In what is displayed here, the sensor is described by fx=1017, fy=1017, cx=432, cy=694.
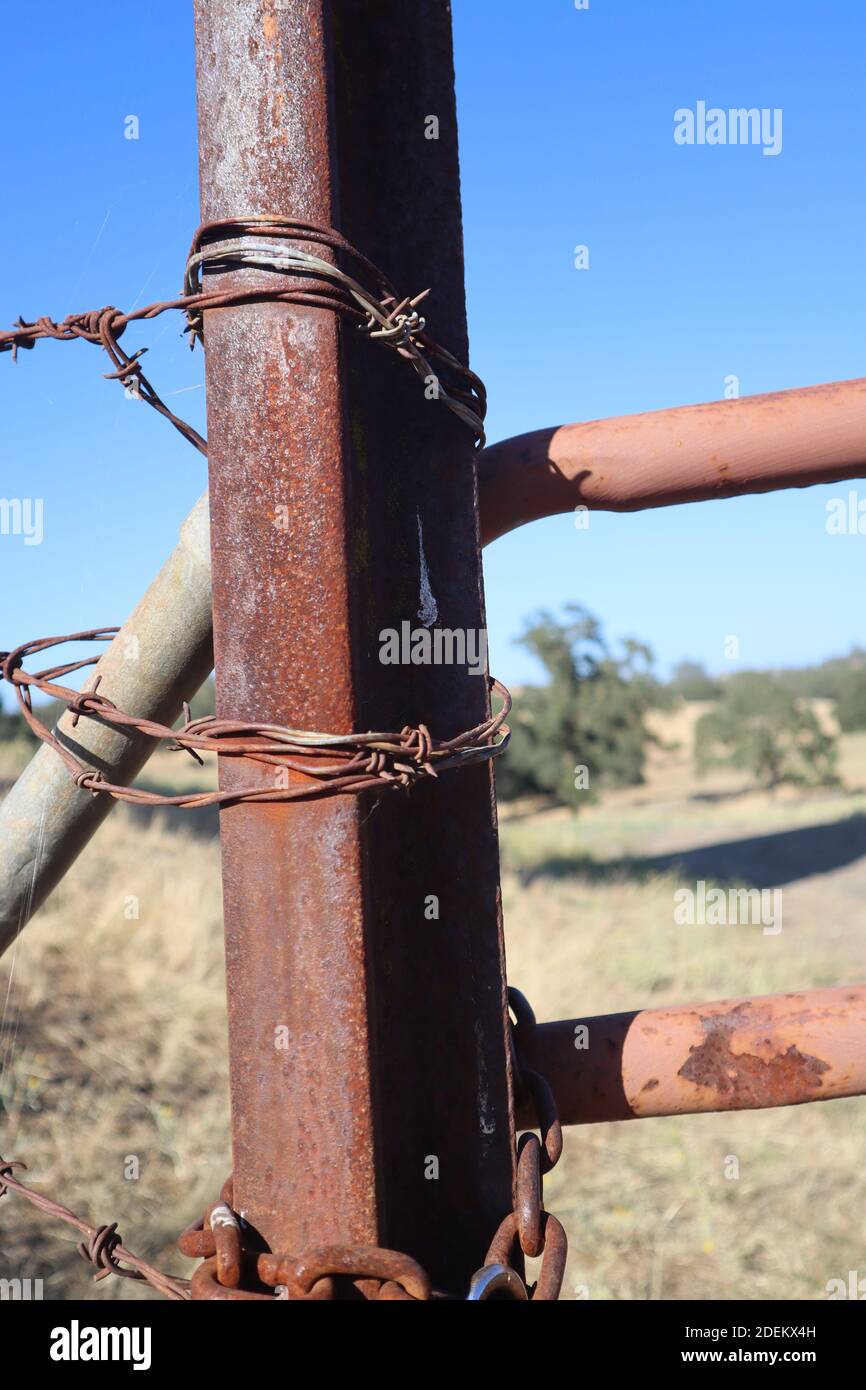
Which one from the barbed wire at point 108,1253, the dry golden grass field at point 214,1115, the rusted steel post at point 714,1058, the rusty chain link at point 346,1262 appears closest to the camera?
the rusty chain link at point 346,1262

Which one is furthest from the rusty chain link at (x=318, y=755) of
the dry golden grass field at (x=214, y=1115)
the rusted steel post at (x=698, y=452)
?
the dry golden grass field at (x=214, y=1115)

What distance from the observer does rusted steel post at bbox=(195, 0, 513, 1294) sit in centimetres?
95

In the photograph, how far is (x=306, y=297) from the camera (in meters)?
0.95

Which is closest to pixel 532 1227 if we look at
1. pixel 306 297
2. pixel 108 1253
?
pixel 108 1253

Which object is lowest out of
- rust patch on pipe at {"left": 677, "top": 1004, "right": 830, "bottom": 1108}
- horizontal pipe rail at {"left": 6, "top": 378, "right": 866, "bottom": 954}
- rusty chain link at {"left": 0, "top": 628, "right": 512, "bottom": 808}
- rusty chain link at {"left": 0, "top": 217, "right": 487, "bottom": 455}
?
rust patch on pipe at {"left": 677, "top": 1004, "right": 830, "bottom": 1108}

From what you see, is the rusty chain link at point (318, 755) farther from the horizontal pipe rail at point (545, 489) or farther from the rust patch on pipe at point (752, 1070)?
the rust patch on pipe at point (752, 1070)

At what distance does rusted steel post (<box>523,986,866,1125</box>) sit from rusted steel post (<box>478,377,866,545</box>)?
0.57m

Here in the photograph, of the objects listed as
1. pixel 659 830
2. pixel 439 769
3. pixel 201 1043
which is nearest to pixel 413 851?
pixel 439 769

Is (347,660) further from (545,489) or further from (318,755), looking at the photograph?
(545,489)

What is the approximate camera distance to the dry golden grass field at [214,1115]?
15.8 feet

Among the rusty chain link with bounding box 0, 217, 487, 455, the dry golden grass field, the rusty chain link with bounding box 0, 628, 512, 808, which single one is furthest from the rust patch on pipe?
the dry golden grass field

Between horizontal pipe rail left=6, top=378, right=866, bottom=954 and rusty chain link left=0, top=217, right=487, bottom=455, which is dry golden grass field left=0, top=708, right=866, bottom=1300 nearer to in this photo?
horizontal pipe rail left=6, top=378, right=866, bottom=954

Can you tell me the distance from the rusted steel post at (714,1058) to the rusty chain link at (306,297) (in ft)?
2.26

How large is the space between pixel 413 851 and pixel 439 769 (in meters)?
0.16
